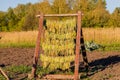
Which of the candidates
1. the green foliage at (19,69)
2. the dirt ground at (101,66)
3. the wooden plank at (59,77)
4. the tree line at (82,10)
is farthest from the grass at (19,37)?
the wooden plank at (59,77)

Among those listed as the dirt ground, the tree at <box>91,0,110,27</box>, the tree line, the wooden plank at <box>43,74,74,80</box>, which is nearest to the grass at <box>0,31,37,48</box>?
the tree line

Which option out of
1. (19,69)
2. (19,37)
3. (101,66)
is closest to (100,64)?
(101,66)

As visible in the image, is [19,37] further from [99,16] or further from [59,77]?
[59,77]

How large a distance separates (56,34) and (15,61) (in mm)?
5697

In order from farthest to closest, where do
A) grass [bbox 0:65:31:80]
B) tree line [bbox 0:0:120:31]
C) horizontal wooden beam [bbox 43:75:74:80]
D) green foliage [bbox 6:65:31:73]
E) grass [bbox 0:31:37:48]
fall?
1. tree line [bbox 0:0:120:31]
2. grass [bbox 0:31:37:48]
3. green foliage [bbox 6:65:31:73]
4. grass [bbox 0:65:31:80]
5. horizontal wooden beam [bbox 43:75:74:80]

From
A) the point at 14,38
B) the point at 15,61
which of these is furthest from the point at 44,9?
the point at 15,61

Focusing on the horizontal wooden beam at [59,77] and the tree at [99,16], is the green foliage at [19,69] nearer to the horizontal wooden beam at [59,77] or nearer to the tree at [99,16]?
the horizontal wooden beam at [59,77]

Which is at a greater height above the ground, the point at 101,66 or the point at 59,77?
the point at 59,77

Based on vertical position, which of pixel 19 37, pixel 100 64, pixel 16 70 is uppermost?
pixel 16 70

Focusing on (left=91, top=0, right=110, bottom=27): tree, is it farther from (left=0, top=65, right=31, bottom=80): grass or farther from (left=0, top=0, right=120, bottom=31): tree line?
(left=0, top=65, right=31, bottom=80): grass

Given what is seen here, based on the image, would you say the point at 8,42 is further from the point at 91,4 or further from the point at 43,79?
the point at 43,79

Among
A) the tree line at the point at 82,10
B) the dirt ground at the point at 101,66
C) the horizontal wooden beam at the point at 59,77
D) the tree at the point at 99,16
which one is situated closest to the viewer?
the horizontal wooden beam at the point at 59,77

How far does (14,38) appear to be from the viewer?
38531 mm

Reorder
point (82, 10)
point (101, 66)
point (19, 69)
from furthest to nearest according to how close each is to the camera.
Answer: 1. point (82, 10)
2. point (101, 66)
3. point (19, 69)
